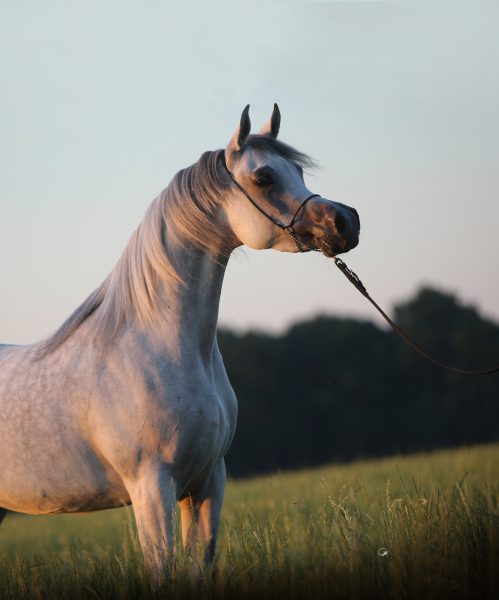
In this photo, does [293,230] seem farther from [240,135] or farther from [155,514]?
[155,514]

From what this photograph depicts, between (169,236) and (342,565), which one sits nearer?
(342,565)

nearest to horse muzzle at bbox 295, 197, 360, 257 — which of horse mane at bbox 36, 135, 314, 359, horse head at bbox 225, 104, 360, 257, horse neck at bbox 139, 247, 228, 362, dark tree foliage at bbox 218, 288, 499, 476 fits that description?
horse head at bbox 225, 104, 360, 257

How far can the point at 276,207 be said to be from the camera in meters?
4.81

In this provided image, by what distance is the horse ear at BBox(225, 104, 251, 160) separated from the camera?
4.87 metres

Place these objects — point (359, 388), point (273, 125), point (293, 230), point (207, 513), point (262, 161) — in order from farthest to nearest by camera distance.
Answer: point (359, 388) → point (273, 125) → point (207, 513) → point (262, 161) → point (293, 230)

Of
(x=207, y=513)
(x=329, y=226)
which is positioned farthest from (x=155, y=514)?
(x=329, y=226)

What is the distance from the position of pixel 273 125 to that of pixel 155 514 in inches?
102

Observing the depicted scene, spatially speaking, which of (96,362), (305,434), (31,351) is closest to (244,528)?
(96,362)

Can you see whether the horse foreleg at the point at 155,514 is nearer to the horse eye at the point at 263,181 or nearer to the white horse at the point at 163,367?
the white horse at the point at 163,367

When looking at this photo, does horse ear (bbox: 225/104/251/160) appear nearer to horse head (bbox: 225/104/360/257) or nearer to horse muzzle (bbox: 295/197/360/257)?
horse head (bbox: 225/104/360/257)

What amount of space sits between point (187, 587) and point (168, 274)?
1.85 m

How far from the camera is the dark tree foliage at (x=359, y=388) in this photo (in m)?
46.0

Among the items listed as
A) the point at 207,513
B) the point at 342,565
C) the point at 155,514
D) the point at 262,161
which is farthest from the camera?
the point at 207,513

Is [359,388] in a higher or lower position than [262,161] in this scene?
lower
